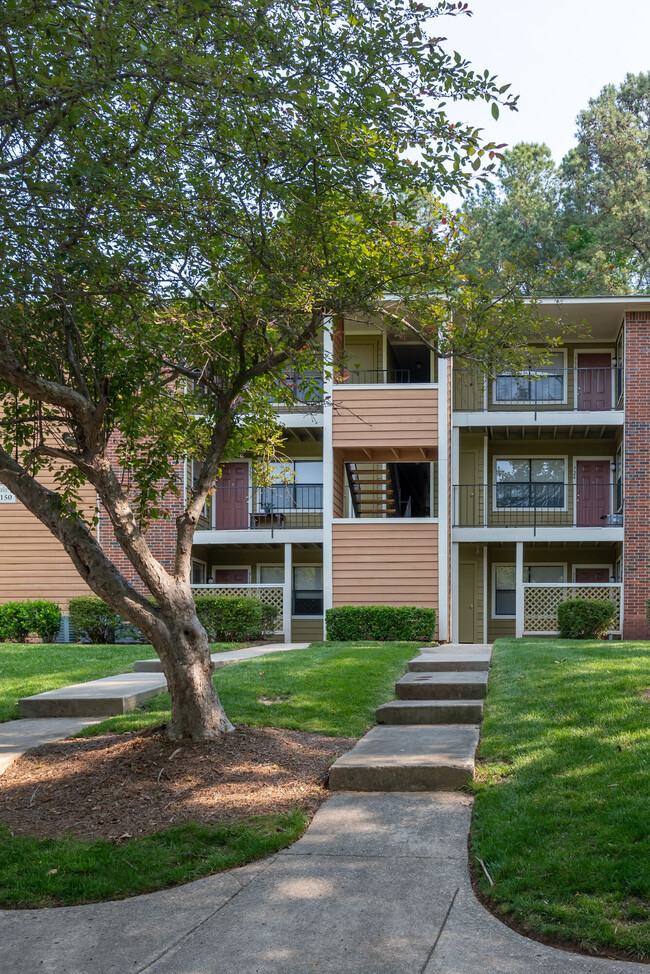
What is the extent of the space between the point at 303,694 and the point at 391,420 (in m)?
10.5

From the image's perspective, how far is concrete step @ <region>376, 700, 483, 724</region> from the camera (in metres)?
7.88

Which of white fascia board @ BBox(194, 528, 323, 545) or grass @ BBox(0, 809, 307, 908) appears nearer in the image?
grass @ BBox(0, 809, 307, 908)

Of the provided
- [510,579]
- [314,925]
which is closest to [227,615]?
[510,579]

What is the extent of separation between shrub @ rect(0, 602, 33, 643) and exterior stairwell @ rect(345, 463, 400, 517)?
7.55 metres

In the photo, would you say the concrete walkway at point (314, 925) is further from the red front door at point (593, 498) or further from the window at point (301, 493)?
the red front door at point (593, 498)

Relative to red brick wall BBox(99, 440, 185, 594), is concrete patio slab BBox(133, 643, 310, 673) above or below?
below

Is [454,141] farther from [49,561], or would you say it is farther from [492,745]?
[49,561]

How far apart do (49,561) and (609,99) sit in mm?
26653

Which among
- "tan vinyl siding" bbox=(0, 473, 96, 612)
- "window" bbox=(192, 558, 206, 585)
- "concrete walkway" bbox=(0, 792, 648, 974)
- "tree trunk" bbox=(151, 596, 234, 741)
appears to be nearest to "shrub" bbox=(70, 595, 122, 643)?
"tan vinyl siding" bbox=(0, 473, 96, 612)

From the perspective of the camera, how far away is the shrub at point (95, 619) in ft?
61.7

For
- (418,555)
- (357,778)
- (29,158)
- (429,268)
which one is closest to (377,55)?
(429,268)

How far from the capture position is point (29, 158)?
5852mm

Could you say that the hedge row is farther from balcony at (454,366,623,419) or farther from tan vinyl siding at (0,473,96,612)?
balcony at (454,366,623,419)

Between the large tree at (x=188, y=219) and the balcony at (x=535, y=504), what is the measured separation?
1546 cm
